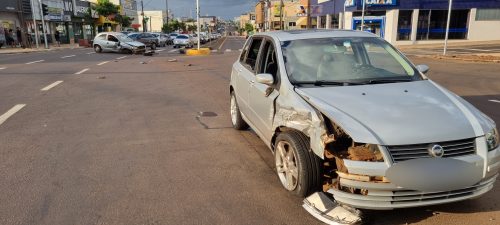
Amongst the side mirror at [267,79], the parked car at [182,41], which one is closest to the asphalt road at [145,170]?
the side mirror at [267,79]

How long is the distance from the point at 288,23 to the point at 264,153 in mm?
112914

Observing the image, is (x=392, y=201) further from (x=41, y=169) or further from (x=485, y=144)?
(x=41, y=169)

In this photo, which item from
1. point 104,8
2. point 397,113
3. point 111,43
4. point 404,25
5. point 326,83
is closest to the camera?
point 397,113

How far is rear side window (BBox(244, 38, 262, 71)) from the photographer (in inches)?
231

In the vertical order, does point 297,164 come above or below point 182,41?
above

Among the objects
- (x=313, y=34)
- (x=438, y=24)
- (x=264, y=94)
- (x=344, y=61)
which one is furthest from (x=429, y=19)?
(x=264, y=94)

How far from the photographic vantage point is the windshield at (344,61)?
470 centimetres

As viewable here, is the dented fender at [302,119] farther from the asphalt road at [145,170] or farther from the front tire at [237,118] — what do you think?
the front tire at [237,118]

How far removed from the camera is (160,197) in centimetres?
428

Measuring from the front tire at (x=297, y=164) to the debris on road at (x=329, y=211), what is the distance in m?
0.09

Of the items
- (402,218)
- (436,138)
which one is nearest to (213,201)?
(402,218)

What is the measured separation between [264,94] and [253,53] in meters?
1.31

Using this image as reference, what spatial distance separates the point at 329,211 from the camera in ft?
12.0

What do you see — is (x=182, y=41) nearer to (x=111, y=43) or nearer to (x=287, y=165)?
(x=111, y=43)
